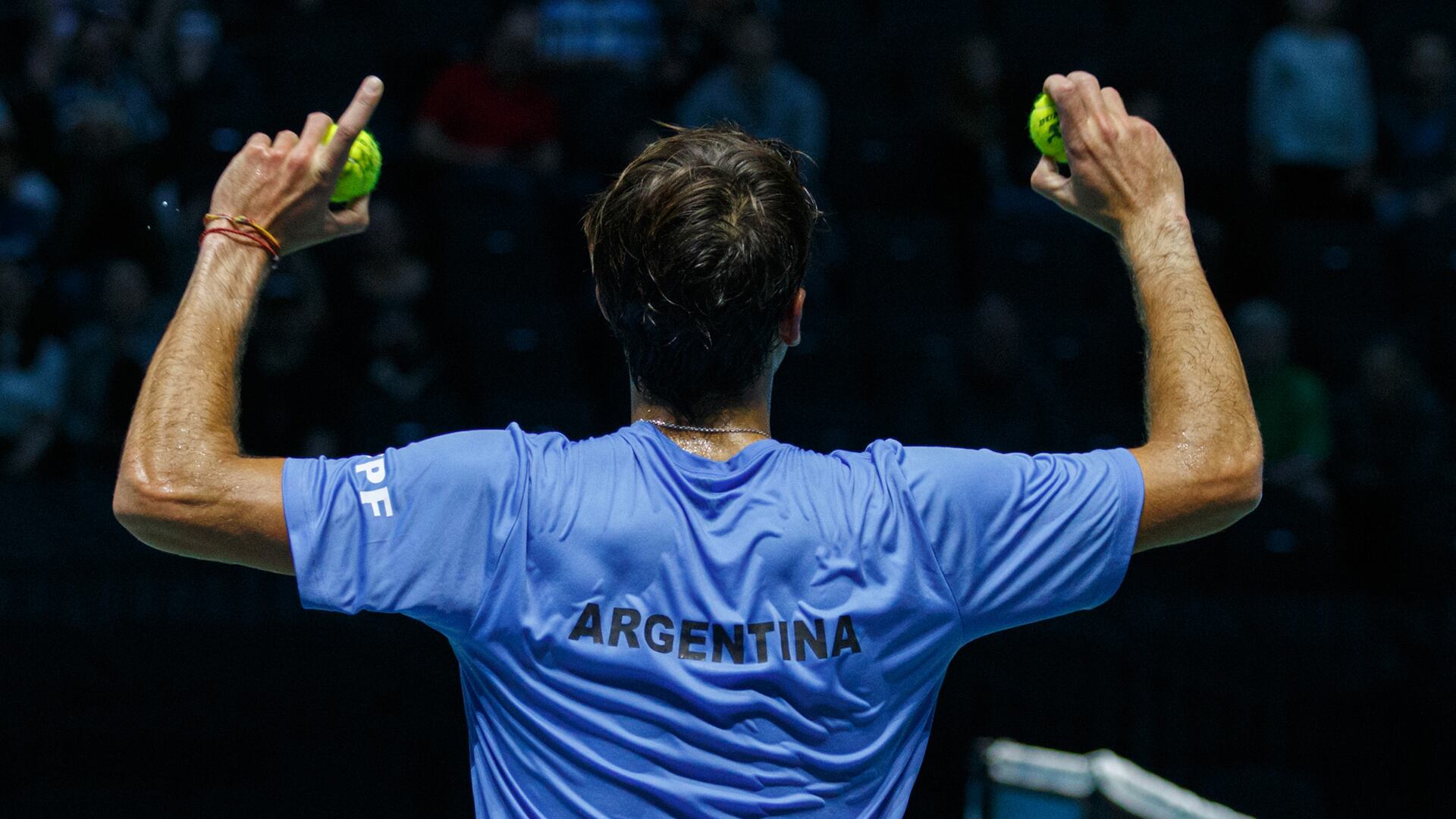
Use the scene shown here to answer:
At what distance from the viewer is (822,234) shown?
26.8 feet

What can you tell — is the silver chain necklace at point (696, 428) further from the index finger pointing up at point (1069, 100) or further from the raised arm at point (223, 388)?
the index finger pointing up at point (1069, 100)

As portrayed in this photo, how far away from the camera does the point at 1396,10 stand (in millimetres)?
10625

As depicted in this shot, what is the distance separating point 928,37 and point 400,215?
3611mm

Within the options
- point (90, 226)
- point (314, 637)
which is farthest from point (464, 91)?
point (314, 637)

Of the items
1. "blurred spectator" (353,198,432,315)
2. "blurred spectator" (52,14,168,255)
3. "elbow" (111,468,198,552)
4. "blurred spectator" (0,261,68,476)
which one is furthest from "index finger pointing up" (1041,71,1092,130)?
"blurred spectator" (52,14,168,255)

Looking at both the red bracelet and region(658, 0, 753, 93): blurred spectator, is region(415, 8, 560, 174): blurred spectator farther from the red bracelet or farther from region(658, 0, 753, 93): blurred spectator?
the red bracelet

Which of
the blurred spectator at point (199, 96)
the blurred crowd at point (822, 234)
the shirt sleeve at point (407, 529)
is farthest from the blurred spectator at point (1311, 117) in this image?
the shirt sleeve at point (407, 529)

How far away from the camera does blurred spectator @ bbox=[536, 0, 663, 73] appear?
9484 millimetres

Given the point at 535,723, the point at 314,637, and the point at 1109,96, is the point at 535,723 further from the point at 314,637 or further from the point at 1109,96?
the point at 314,637

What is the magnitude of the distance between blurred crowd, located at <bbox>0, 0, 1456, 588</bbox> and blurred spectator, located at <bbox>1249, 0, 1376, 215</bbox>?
20mm

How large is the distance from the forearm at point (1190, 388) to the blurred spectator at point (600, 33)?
7737 millimetres

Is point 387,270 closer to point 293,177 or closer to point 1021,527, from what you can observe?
point 293,177

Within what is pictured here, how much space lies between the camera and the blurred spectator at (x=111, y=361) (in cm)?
Answer: 779

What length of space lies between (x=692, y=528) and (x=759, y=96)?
7536 mm
